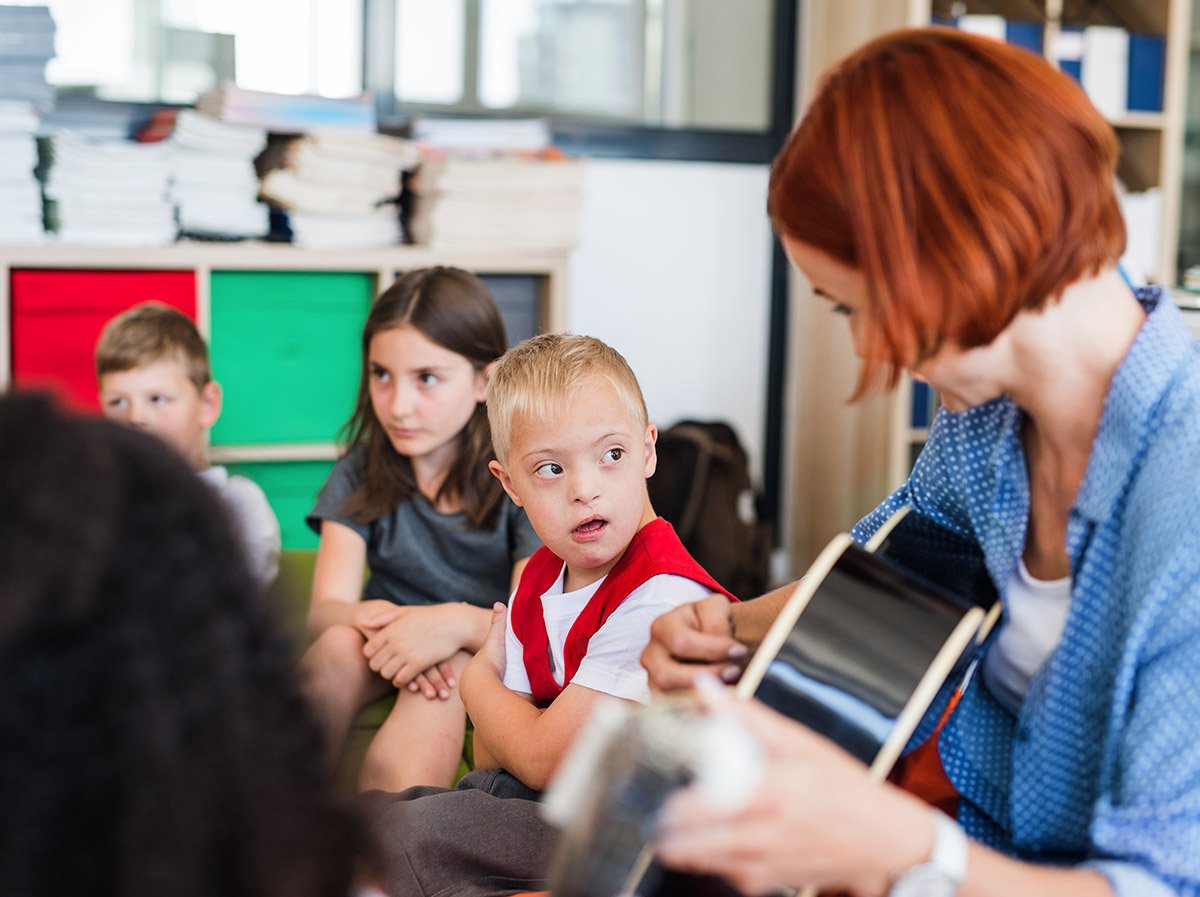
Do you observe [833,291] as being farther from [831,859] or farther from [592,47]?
[592,47]

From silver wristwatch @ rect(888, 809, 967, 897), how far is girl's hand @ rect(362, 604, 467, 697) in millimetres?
1111

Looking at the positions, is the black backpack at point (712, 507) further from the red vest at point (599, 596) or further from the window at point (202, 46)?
the red vest at point (599, 596)

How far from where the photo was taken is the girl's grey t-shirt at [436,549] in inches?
81.3

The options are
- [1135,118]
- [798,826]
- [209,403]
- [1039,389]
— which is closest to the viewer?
[798,826]

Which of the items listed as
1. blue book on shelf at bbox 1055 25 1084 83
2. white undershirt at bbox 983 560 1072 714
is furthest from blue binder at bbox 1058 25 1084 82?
white undershirt at bbox 983 560 1072 714

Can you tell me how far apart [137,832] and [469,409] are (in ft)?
5.17

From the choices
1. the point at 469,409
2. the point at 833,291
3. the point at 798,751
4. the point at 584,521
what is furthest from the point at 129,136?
the point at 798,751

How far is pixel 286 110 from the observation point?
2969mm

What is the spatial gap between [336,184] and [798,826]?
2.49 m

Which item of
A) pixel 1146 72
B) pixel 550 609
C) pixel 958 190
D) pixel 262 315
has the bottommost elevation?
pixel 550 609

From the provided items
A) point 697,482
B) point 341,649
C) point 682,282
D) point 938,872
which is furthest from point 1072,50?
point 938,872

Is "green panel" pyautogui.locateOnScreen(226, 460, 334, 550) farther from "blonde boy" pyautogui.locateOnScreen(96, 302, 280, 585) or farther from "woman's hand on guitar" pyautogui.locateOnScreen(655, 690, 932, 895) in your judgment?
"woman's hand on guitar" pyautogui.locateOnScreen(655, 690, 932, 895)

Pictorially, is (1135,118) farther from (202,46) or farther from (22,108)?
(22,108)

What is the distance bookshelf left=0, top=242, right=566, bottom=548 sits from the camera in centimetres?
276
